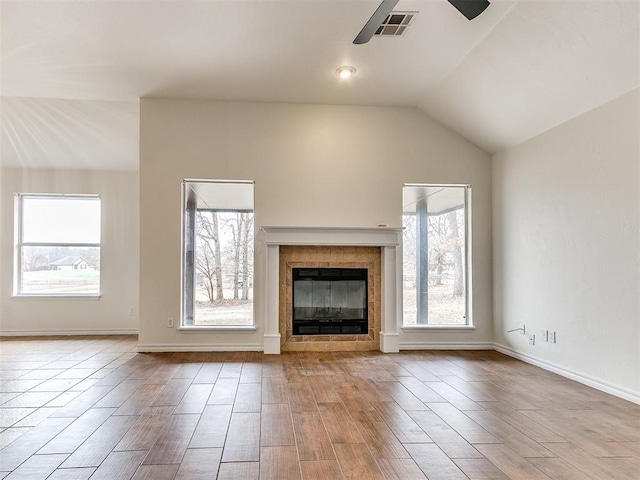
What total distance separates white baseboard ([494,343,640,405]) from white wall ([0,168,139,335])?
5415 millimetres

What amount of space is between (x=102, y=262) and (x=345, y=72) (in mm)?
4709

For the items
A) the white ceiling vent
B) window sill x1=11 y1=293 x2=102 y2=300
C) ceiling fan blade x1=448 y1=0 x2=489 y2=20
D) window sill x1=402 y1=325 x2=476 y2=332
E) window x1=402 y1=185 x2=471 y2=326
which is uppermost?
the white ceiling vent

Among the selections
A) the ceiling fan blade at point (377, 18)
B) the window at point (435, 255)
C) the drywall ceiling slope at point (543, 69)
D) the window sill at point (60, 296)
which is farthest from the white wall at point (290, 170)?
the ceiling fan blade at point (377, 18)

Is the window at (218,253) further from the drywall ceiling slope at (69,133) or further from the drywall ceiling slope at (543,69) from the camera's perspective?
the drywall ceiling slope at (543,69)

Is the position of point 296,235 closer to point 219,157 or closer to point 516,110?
point 219,157

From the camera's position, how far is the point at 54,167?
20.0 feet

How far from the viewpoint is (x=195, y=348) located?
479 cm

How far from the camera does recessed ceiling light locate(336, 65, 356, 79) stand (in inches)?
162

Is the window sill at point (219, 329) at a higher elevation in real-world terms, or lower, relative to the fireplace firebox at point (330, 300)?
lower

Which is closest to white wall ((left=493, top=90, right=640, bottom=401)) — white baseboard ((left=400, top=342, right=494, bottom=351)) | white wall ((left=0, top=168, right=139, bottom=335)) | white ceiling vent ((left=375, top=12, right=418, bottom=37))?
white baseboard ((left=400, top=342, right=494, bottom=351))

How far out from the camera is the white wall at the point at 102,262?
19.8 feet

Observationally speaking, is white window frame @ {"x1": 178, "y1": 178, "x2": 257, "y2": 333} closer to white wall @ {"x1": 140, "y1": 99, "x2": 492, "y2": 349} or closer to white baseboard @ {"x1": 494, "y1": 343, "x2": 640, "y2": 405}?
white wall @ {"x1": 140, "y1": 99, "x2": 492, "y2": 349}

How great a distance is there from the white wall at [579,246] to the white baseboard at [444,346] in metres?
0.30

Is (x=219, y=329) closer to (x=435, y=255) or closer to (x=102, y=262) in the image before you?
(x=102, y=262)
